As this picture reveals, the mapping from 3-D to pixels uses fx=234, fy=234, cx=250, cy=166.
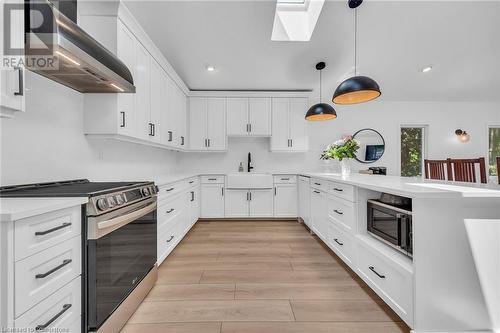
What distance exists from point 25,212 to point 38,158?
3.46 ft

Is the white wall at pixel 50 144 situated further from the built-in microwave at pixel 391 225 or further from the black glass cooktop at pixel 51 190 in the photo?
the built-in microwave at pixel 391 225

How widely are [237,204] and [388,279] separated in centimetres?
305

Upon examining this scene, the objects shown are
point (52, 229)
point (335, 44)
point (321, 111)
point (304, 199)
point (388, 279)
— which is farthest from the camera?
point (304, 199)

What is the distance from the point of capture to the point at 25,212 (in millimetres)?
877

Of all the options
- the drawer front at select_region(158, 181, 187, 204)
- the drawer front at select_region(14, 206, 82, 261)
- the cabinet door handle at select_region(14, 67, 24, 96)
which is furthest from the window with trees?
the cabinet door handle at select_region(14, 67, 24, 96)

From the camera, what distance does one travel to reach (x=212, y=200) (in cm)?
441

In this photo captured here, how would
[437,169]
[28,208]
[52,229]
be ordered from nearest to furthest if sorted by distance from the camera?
[28,208] < [52,229] < [437,169]

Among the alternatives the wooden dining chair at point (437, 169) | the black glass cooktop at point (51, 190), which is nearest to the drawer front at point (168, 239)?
the black glass cooktop at point (51, 190)

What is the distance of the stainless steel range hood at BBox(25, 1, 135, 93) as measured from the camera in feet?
3.82

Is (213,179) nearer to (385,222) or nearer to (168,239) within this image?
(168,239)

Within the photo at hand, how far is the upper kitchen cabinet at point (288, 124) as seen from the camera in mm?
4602

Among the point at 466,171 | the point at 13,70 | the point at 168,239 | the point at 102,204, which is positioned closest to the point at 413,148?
the point at 466,171

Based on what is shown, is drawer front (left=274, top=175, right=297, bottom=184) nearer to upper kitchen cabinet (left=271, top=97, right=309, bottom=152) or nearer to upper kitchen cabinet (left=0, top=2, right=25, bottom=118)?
upper kitchen cabinet (left=271, top=97, right=309, bottom=152)

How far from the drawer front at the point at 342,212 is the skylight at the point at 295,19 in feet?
6.30
